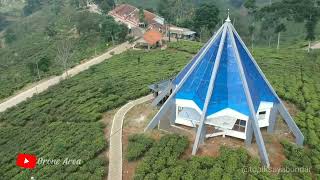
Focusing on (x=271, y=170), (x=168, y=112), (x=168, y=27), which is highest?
(x=168, y=27)

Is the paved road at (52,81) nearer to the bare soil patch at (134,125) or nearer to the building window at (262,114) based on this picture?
the bare soil patch at (134,125)

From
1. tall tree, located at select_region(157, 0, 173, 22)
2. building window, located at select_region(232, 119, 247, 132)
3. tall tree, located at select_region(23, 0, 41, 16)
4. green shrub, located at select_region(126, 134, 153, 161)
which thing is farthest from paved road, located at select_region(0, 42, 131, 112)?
tall tree, located at select_region(23, 0, 41, 16)

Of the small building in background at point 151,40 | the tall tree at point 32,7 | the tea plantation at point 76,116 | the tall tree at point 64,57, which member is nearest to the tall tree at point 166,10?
the small building in background at point 151,40

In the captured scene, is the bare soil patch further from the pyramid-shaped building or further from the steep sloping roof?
the steep sloping roof

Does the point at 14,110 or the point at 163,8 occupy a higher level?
the point at 163,8

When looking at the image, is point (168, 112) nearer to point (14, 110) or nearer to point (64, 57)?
point (14, 110)

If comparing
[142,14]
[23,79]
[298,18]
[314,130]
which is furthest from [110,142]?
[142,14]

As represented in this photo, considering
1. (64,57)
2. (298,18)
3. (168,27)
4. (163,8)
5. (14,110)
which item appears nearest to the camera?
(14,110)
